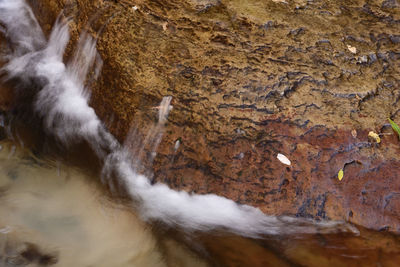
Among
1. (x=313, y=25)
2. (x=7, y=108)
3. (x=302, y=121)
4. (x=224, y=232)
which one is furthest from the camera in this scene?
(x=7, y=108)

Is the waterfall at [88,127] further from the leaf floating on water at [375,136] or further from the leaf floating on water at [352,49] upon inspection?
the leaf floating on water at [352,49]

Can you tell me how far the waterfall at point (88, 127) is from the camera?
3.09 metres

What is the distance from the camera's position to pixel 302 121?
2947 millimetres

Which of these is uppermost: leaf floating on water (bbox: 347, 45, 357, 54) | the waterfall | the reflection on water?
leaf floating on water (bbox: 347, 45, 357, 54)

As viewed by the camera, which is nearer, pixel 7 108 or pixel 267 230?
pixel 267 230

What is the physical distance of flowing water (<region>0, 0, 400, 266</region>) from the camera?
2.94 metres

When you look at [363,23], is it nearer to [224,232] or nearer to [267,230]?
[267,230]

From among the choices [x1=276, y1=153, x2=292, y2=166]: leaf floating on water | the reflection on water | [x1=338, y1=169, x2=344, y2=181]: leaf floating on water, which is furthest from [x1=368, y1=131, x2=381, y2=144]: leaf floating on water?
the reflection on water

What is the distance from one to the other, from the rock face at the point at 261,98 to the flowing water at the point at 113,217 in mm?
181

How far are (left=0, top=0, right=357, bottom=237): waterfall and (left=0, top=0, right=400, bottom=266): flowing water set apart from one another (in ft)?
0.03

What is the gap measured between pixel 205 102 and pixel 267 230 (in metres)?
1.31

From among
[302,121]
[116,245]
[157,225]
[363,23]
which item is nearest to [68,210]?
[116,245]

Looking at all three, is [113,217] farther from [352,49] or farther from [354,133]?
[352,49]

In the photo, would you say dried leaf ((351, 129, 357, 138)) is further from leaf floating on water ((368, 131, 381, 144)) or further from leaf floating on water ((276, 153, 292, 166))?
leaf floating on water ((276, 153, 292, 166))
